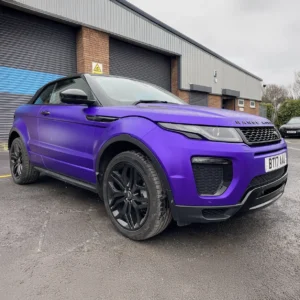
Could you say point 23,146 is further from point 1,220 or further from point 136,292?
point 136,292

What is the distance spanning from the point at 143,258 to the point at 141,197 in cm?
47

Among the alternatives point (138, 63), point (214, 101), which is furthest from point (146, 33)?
point (214, 101)

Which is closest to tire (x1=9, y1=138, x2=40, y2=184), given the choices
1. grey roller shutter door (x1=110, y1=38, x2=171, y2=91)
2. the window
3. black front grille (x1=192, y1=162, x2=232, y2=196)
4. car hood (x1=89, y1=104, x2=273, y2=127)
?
car hood (x1=89, y1=104, x2=273, y2=127)

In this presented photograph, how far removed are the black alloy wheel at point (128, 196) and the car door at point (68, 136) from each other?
1.12 feet

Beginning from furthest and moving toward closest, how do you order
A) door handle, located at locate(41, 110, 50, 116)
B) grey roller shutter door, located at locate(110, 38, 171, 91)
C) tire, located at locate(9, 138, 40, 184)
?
grey roller shutter door, located at locate(110, 38, 171, 91) < tire, located at locate(9, 138, 40, 184) < door handle, located at locate(41, 110, 50, 116)

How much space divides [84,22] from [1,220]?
8.56 m

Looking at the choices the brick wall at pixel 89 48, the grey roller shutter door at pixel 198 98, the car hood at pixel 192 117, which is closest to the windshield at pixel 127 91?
the car hood at pixel 192 117

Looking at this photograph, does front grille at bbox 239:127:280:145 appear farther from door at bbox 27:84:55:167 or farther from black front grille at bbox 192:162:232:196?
door at bbox 27:84:55:167

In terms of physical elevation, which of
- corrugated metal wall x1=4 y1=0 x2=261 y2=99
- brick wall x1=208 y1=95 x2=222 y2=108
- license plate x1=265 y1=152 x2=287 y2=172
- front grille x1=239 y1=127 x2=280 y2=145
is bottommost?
license plate x1=265 y1=152 x2=287 y2=172

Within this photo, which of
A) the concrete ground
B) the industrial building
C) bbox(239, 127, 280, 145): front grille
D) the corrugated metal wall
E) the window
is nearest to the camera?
the concrete ground

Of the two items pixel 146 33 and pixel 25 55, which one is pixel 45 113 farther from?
pixel 146 33

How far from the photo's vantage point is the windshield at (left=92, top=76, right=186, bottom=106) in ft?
9.34

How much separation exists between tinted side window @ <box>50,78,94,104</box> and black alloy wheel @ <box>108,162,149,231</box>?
922mm

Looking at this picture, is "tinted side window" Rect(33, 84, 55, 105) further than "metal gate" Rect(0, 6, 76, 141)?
No
